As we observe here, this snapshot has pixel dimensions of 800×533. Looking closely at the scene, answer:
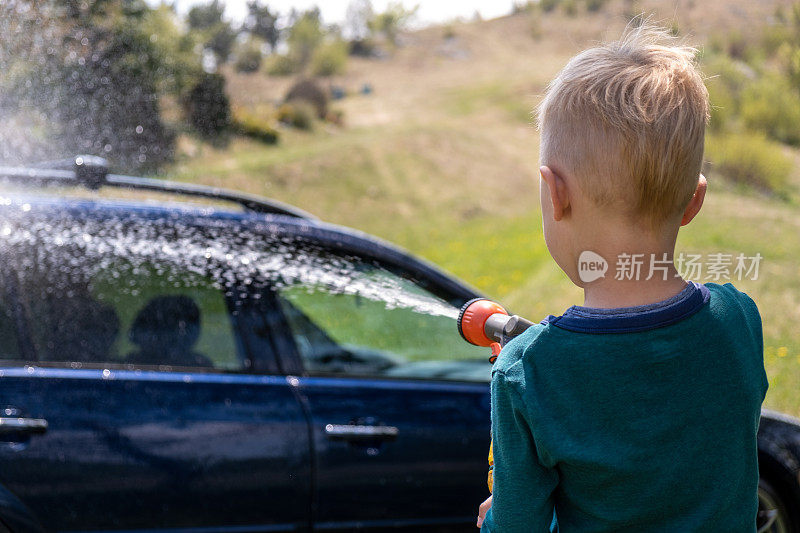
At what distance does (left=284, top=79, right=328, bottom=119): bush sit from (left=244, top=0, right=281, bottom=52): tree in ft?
7.20

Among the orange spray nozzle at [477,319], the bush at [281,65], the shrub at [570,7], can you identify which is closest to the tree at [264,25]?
the bush at [281,65]

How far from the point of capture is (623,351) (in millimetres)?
1035

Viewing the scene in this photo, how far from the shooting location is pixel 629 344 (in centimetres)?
104

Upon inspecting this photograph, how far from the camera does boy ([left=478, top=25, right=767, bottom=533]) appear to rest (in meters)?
1.02

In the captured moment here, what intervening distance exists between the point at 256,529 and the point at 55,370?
0.73 meters

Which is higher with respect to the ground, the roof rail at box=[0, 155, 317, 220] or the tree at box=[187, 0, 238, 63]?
the tree at box=[187, 0, 238, 63]

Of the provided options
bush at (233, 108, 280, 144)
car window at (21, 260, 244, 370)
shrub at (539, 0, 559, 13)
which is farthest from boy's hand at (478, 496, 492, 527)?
bush at (233, 108, 280, 144)

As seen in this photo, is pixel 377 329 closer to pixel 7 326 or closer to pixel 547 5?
pixel 7 326

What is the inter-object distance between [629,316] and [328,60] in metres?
26.7

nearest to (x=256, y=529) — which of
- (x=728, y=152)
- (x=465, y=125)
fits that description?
(x=728, y=152)

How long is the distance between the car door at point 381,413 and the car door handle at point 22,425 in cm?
72

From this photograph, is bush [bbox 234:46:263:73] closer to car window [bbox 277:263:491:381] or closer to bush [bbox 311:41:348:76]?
bush [bbox 311:41:348:76]

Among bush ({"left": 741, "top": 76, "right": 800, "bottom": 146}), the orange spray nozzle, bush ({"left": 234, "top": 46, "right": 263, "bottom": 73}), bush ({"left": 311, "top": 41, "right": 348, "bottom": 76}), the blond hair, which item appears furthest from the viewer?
bush ({"left": 311, "top": 41, "right": 348, "bottom": 76})

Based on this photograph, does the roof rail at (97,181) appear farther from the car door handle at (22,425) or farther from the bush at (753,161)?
the bush at (753,161)
